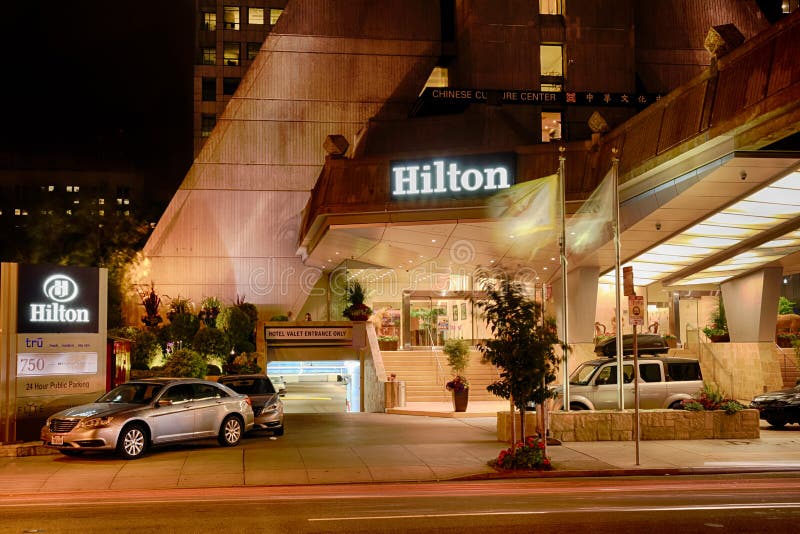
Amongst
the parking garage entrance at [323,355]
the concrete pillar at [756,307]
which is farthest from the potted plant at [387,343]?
the concrete pillar at [756,307]

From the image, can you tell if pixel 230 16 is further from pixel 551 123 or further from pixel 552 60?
pixel 551 123

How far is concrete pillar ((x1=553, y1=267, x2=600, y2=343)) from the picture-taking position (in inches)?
1260

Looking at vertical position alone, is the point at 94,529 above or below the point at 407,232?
below

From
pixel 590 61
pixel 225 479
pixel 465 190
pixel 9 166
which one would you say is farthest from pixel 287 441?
pixel 9 166

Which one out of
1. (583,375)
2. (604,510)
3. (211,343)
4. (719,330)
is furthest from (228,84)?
Result: (604,510)

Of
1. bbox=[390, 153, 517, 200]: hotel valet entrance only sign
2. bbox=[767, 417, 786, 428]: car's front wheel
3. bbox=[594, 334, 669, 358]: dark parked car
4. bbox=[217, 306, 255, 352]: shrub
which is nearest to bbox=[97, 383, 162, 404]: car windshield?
bbox=[594, 334, 669, 358]: dark parked car

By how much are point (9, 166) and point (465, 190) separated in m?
114

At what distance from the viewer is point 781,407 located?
2134cm

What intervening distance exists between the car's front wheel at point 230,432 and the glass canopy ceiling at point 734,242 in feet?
47.8

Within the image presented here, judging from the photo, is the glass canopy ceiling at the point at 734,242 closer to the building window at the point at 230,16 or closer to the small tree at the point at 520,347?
the small tree at the point at 520,347

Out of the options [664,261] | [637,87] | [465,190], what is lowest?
[664,261]

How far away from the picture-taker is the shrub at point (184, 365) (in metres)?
27.9

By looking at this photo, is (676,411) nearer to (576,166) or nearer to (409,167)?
(576,166)

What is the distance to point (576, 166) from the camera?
27.4m
